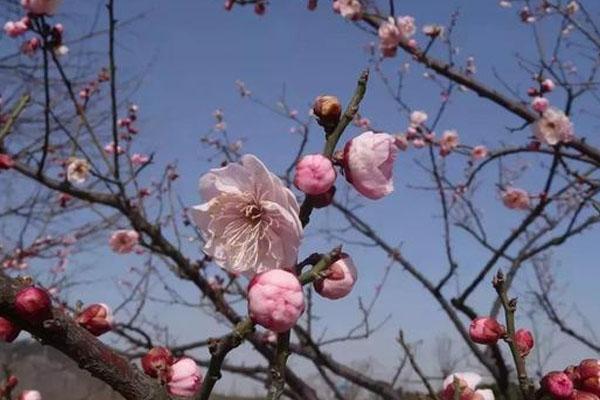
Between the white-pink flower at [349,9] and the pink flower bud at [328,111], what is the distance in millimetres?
3912

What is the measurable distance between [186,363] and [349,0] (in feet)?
14.8

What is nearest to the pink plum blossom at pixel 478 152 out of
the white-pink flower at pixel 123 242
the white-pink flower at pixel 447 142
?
the white-pink flower at pixel 447 142

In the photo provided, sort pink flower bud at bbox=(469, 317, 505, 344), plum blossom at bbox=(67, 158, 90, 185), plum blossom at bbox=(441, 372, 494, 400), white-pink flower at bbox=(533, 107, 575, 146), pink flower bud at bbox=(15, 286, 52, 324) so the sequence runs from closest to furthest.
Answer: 1. pink flower bud at bbox=(15, 286, 52, 324)
2. pink flower bud at bbox=(469, 317, 505, 344)
3. plum blossom at bbox=(441, 372, 494, 400)
4. white-pink flower at bbox=(533, 107, 575, 146)
5. plum blossom at bbox=(67, 158, 90, 185)

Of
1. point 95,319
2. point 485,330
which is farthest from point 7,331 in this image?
point 485,330

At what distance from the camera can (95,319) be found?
3.05 ft

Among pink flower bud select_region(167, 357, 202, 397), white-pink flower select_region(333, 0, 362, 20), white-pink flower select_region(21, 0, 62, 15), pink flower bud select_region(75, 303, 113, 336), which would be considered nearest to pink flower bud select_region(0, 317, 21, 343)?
pink flower bud select_region(75, 303, 113, 336)

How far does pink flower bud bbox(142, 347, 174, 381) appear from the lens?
929mm

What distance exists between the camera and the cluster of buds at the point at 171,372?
0.93 m

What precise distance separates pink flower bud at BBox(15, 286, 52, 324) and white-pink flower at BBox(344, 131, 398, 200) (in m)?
0.44

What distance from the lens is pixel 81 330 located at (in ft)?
2.37

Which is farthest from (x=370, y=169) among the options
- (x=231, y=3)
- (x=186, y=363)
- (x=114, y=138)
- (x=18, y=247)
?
(x=18, y=247)

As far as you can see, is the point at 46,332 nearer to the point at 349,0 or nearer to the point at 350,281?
the point at 350,281

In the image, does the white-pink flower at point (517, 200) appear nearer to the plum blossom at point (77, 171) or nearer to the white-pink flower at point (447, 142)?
the white-pink flower at point (447, 142)

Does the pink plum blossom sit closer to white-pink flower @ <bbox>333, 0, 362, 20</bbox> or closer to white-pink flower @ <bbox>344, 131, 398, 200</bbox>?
white-pink flower @ <bbox>333, 0, 362, 20</bbox>
